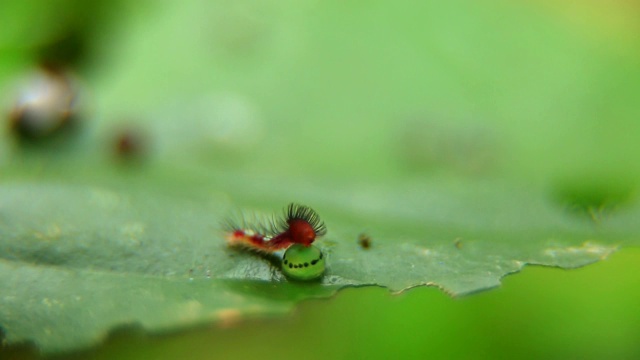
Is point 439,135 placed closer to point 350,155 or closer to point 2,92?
point 350,155

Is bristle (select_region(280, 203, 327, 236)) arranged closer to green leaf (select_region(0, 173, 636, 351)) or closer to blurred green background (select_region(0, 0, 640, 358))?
green leaf (select_region(0, 173, 636, 351))

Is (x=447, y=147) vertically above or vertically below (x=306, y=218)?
above

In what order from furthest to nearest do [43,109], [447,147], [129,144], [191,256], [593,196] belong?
[43,109], [447,147], [129,144], [593,196], [191,256]

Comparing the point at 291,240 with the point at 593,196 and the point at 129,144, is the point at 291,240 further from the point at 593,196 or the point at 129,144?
the point at 129,144

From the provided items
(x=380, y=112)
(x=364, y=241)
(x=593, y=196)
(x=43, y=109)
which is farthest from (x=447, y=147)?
(x=43, y=109)


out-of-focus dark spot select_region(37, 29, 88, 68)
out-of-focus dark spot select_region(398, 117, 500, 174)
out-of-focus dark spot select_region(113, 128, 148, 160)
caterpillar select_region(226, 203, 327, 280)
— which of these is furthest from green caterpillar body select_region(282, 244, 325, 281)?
out-of-focus dark spot select_region(37, 29, 88, 68)

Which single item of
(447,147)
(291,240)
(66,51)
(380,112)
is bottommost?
(291,240)
